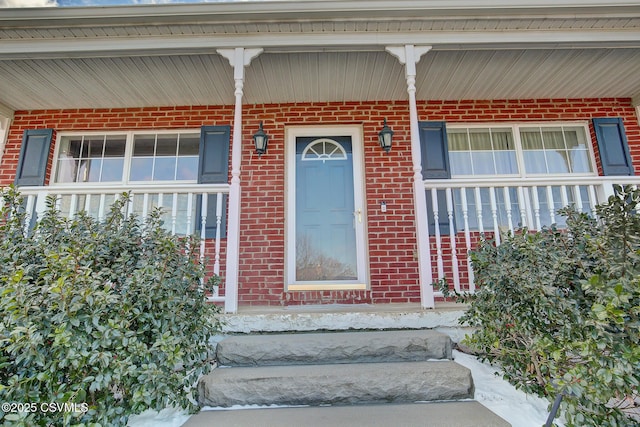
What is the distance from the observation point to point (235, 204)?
299cm

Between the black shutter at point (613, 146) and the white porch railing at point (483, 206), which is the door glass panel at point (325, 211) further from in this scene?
the black shutter at point (613, 146)

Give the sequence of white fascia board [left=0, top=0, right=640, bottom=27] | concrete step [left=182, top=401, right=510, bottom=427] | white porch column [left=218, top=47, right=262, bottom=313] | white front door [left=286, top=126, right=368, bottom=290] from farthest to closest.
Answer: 1. white front door [left=286, top=126, right=368, bottom=290]
2. white fascia board [left=0, top=0, right=640, bottom=27]
3. white porch column [left=218, top=47, right=262, bottom=313]
4. concrete step [left=182, top=401, right=510, bottom=427]

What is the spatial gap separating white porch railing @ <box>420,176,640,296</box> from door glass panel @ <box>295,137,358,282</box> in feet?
3.17

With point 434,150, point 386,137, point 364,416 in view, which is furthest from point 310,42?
point 364,416

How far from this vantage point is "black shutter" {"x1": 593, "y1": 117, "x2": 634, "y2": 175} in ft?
13.3

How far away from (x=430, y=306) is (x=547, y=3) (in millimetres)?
2897

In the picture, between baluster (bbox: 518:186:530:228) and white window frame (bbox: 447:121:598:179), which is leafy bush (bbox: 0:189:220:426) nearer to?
baluster (bbox: 518:186:530:228)

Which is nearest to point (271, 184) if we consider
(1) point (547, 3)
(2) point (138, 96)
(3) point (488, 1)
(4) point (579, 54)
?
(2) point (138, 96)

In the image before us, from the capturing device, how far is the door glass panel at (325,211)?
4043 mm

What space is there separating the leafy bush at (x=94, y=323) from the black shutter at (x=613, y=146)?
15.7ft

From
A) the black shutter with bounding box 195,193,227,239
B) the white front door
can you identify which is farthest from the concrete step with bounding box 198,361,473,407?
the black shutter with bounding box 195,193,227,239

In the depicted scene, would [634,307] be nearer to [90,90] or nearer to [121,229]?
[121,229]

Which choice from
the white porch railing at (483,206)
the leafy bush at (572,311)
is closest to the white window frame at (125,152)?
the white porch railing at (483,206)

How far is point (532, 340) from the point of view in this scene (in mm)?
1829
